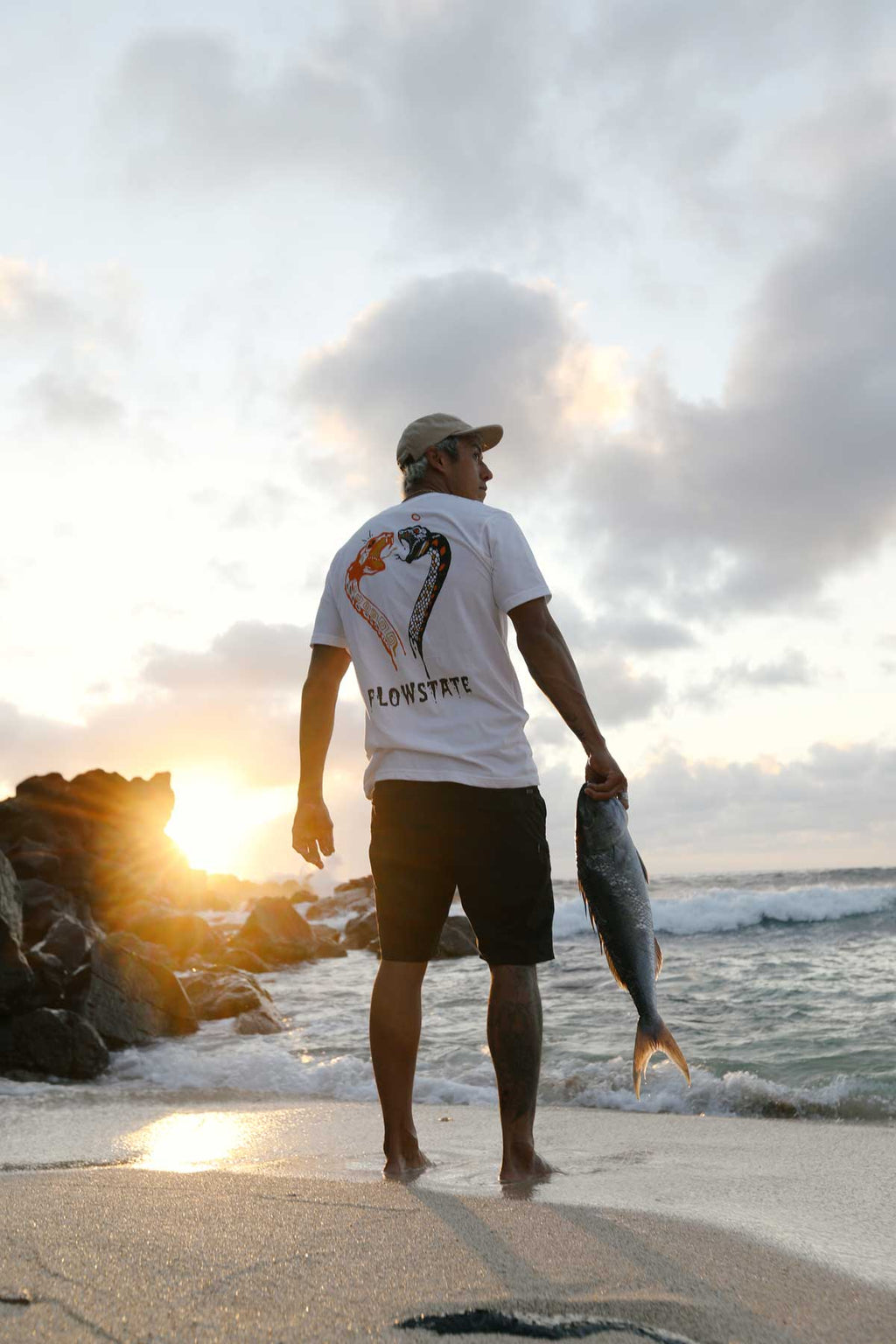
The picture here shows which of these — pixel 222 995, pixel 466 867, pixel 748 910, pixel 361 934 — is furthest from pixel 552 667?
pixel 361 934

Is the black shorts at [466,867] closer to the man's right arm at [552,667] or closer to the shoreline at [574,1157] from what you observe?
the man's right arm at [552,667]

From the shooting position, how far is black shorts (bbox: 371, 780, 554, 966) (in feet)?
10.7

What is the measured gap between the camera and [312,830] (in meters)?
3.72

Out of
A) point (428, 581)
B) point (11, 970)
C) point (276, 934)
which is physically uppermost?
point (428, 581)

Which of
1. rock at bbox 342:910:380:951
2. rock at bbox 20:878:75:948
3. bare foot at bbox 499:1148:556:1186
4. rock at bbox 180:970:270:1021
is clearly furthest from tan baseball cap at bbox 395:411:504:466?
rock at bbox 342:910:380:951

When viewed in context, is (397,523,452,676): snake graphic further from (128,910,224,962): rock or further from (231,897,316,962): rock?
(231,897,316,962): rock

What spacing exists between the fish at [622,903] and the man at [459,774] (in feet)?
0.35

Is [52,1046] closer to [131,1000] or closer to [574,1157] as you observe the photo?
[131,1000]

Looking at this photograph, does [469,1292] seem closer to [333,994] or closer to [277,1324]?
[277,1324]

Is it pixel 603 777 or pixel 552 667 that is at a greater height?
pixel 552 667

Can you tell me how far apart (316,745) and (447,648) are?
0.71 metres

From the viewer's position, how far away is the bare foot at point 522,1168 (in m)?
3.15

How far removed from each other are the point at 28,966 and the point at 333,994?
19.9 feet

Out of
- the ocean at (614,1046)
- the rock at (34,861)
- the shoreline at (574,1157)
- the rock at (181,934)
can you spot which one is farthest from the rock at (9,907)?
the rock at (34,861)
